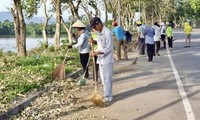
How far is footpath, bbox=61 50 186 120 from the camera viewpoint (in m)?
7.53

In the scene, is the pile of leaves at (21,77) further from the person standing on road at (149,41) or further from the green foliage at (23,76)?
the person standing on road at (149,41)

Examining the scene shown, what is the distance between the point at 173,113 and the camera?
25.0 feet

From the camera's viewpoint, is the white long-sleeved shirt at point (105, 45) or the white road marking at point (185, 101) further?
the white long-sleeved shirt at point (105, 45)

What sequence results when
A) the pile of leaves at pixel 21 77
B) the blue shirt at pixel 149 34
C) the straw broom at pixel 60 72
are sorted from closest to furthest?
the pile of leaves at pixel 21 77 → the straw broom at pixel 60 72 → the blue shirt at pixel 149 34

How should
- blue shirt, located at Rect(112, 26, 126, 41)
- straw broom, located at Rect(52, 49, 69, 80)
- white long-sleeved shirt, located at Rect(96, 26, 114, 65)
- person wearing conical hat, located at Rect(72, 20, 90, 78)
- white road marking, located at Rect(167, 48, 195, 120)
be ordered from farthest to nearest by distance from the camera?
blue shirt, located at Rect(112, 26, 126, 41)
straw broom, located at Rect(52, 49, 69, 80)
person wearing conical hat, located at Rect(72, 20, 90, 78)
white long-sleeved shirt, located at Rect(96, 26, 114, 65)
white road marking, located at Rect(167, 48, 195, 120)

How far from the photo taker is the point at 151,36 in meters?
17.3

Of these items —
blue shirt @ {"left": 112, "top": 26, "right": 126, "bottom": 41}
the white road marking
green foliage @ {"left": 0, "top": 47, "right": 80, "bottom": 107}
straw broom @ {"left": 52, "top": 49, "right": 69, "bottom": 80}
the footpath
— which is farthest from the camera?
blue shirt @ {"left": 112, "top": 26, "right": 126, "bottom": 41}

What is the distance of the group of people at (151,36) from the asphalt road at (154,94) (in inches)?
95.0

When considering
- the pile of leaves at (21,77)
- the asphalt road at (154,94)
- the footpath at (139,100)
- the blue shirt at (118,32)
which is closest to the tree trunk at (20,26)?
the pile of leaves at (21,77)

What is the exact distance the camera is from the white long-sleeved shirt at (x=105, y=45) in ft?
27.7

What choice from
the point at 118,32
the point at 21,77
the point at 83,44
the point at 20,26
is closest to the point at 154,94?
the point at 83,44

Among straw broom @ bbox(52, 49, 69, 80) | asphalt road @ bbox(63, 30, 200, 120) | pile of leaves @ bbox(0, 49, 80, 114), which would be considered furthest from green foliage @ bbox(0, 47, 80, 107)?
asphalt road @ bbox(63, 30, 200, 120)

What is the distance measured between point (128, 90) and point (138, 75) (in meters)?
2.82

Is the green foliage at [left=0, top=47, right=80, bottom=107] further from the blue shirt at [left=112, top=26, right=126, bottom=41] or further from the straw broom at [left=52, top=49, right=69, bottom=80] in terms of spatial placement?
the blue shirt at [left=112, top=26, right=126, bottom=41]
